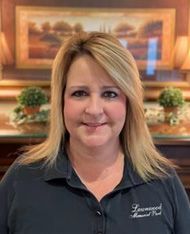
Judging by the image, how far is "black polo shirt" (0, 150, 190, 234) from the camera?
0.98 meters

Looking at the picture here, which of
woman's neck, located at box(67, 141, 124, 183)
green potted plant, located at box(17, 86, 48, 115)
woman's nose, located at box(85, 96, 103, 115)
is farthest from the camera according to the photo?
green potted plant, located at box(17, 86, 48, 115)

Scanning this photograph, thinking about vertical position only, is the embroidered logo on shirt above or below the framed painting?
below

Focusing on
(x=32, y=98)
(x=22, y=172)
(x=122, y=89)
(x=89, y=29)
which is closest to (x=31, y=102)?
(x=32, y=98)

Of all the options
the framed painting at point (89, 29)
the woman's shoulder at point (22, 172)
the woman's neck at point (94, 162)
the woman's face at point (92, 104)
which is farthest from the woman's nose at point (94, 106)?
the framed painting at point (89, 29)

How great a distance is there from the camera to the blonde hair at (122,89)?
0.97 m

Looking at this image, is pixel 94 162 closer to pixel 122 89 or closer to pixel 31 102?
pixel 122 89

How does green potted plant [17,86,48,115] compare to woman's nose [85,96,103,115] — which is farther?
green potted plant [17,86,48,115]

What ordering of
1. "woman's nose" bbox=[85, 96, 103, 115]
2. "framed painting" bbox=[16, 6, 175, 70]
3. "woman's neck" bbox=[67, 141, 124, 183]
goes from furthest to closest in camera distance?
"framed painting" bbox=[16, 6, 175, 70] → "woman's neck" bbox=[67, 141, 124, 183] → "woman's nose" bbox=[85, 96, 103, 115]

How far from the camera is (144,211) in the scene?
1.00 meters

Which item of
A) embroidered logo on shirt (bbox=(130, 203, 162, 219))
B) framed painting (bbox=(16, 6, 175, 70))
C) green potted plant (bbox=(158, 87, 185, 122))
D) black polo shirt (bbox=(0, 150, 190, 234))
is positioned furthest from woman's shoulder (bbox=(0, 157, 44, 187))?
framed painting (bbox=(16, 6, 175, 70))

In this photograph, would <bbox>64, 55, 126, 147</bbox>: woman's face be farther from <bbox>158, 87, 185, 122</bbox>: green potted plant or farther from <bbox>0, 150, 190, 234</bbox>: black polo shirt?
<bbox>158, 87, 185, 122</bbox>: green potted plant

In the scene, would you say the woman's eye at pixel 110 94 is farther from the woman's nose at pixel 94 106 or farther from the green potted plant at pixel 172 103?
the green potted plant at pixel 172 103

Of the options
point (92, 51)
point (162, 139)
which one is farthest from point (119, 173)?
point (162, 139)

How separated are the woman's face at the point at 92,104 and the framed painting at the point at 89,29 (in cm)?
146
